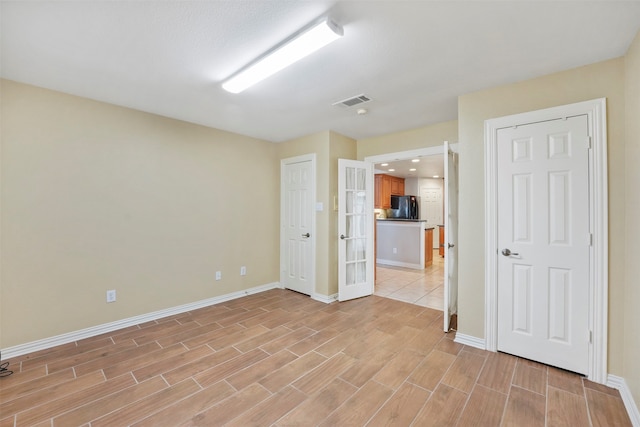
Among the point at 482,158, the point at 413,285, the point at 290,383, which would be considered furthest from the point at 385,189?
the point at 290,383

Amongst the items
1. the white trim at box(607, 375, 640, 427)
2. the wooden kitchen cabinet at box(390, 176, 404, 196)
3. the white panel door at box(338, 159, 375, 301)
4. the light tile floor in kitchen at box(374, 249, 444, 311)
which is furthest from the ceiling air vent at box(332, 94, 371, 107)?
the wooden kitchen cabinet at box(390, 176, 404, 196)

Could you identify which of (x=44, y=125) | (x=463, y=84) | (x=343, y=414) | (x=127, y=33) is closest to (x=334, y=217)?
(x=463, y=84)

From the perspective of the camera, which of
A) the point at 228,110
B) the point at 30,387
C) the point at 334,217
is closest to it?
the point at 30,387

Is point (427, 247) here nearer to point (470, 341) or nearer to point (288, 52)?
point (470, 341)

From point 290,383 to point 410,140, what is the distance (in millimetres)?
3322

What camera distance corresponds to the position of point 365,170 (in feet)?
13.8

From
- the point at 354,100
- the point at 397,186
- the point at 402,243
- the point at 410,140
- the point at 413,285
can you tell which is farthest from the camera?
the point at 397,186

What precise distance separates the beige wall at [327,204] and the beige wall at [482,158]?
178cm

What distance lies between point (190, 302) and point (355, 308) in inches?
89.6

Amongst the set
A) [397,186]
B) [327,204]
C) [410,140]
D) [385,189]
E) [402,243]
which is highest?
[410,140]

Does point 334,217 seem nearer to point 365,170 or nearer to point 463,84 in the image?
point 365,170

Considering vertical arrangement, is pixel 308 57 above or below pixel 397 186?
above

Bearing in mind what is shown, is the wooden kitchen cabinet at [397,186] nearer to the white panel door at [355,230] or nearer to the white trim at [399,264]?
the white trim at [399,264]

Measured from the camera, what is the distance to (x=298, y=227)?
4.37 meters
